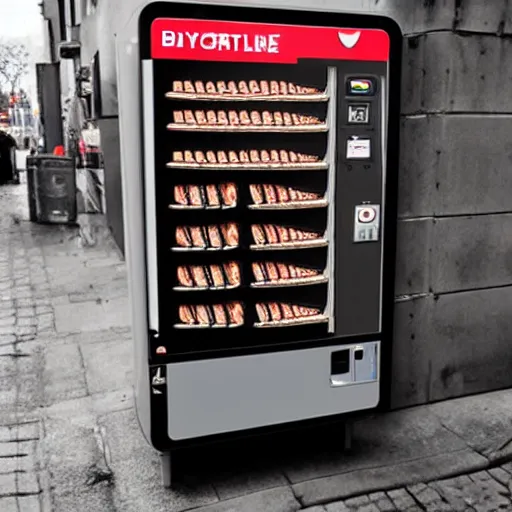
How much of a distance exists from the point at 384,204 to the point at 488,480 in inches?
70.0

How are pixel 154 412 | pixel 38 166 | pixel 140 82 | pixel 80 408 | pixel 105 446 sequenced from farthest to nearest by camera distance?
pixel 38 166 → pixel 80 408 → pixel 105 446 → pixel 154 412 → pixel 140 82

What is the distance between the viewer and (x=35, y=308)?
273 inches

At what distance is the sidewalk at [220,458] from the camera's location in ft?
11.6

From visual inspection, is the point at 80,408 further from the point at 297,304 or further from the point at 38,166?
the point at 38,166

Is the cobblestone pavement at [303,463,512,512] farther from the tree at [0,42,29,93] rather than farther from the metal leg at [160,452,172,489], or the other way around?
the tree at [0,42,29,93]

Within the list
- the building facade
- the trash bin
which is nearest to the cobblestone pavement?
the building facade

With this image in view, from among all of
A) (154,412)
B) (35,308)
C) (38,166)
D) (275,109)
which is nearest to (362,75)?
(275,109)

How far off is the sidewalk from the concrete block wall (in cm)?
41

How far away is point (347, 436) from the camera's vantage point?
3.94m

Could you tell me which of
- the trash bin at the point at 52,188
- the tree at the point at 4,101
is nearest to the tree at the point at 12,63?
the tree at the point at 4,101

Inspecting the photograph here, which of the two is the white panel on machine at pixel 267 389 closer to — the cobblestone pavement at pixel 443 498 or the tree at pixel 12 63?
the cobblestone pavement at pixel 443 498

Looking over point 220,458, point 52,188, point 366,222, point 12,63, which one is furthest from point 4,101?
point 366,222

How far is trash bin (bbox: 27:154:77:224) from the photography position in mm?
11188

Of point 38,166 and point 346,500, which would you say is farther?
point 38,166
